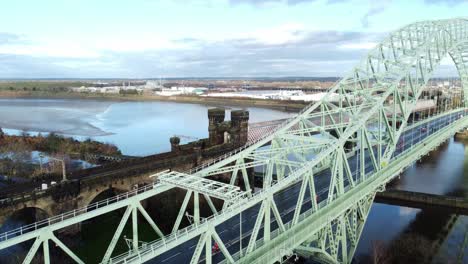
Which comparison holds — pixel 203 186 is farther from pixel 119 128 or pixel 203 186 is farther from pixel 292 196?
pixel 119 128

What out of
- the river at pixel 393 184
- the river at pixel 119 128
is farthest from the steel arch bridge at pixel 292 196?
the river at pixel 119 128

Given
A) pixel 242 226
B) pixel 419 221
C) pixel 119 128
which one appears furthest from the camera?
pixel 119 128

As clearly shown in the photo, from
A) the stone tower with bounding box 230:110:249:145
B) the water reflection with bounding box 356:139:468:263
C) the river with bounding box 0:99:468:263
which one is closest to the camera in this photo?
the water reflection with bounding box 356:139:468:263

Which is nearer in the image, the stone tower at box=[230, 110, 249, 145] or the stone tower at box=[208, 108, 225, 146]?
the stone tower at box=[208, 108, 225, 146]

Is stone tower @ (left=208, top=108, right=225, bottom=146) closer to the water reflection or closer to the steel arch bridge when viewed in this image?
the steel arch bridge

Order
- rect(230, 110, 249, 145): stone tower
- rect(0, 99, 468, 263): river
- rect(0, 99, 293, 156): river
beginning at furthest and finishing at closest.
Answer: rect(0, 99, 293, 156): river < rect(230, 110, 249, 145): stone tower < rect(0, 99, 468, 263): river

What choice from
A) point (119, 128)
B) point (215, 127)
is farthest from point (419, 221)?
point (119, 128)

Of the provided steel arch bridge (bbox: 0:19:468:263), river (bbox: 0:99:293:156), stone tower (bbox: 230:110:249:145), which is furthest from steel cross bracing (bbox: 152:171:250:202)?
river (bbox: 0:99:293:156)

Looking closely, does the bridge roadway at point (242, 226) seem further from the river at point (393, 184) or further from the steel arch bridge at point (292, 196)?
the river at point (393, 184)
